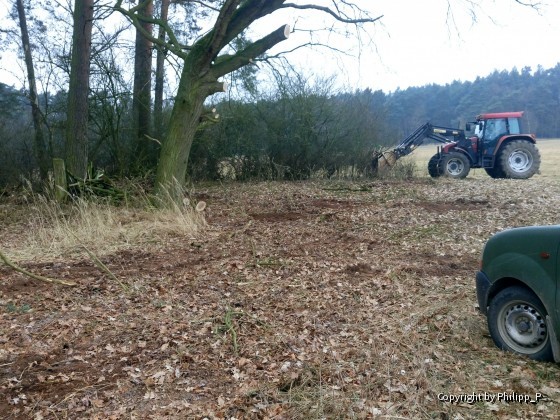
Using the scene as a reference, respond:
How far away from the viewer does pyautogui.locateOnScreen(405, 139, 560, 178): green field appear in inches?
806

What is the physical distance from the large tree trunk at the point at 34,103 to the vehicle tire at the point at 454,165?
13.0 metres

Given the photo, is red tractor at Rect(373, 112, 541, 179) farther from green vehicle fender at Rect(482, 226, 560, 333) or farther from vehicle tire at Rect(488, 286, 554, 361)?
vehicle tire at Rect(488, 286, 554, 361)

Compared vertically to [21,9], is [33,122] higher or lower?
lower

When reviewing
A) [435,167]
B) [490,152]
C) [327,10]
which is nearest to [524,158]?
[490,152]

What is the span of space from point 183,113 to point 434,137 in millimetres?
11696

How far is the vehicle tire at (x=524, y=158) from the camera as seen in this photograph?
18.1 m

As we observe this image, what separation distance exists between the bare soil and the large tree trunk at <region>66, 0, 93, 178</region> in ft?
8.49

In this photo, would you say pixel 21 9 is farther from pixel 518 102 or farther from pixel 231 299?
pixel 518 102

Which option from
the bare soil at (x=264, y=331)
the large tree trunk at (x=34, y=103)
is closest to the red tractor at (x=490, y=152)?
the bare soil at (x=264, y=331)

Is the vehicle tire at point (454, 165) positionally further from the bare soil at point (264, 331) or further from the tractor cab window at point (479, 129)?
the bare soil at point (264, 331)

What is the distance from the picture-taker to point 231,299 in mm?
6070

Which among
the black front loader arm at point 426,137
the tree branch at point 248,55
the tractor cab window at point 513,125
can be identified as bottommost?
the black front loader arm at point 426,137

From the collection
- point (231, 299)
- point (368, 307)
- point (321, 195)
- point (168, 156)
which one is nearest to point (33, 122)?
point (168, 156)

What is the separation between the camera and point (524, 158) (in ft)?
60.4
